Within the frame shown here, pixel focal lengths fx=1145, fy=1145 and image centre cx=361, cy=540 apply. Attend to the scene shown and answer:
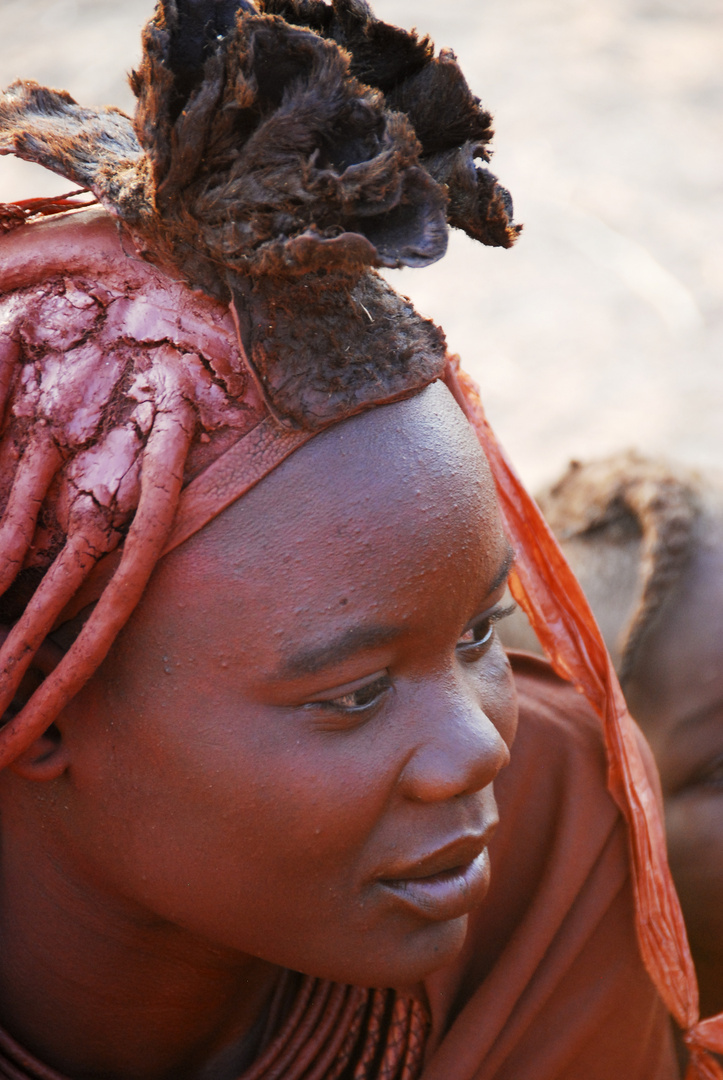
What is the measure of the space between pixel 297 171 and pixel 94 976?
1230mm

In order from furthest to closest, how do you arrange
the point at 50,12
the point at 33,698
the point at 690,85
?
the point at 690,85
the point at 50,12
the point at 33,698

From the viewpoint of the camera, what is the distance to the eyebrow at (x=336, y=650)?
142cm

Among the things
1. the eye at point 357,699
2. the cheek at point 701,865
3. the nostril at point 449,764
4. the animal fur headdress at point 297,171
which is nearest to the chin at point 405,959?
the nostril at point 449,764

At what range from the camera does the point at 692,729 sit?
2426 mm

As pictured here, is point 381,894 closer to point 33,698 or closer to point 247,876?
point 247,876

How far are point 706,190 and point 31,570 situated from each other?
622cm

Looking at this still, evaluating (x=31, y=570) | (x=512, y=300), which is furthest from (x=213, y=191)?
(x=512, y=300)

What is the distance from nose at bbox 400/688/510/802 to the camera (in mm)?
1477

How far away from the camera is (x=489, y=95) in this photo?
703 centimetres

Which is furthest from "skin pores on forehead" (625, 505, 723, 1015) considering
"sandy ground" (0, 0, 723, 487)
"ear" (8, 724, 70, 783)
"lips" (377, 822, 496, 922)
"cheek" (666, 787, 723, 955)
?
"sandy ground" (0, 0, 723, 487)

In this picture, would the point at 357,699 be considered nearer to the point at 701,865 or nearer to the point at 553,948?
the point at 553,948

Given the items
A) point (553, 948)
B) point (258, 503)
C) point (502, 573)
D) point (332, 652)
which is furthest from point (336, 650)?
point (553, 948)

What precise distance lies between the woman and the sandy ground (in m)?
3.96

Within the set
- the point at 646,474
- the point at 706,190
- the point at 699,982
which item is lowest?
the point at 699,982
